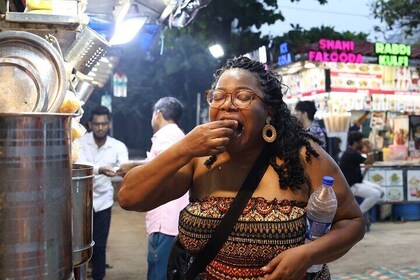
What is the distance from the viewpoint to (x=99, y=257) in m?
5.88

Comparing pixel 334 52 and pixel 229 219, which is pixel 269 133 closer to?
pixel 229 219

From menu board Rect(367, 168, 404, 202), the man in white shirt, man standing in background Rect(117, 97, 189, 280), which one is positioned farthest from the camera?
menu board Rect(367, 168, 404, 202)

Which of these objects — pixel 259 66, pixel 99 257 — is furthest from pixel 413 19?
pixel 259 66

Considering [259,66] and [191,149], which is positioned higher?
[259,66]

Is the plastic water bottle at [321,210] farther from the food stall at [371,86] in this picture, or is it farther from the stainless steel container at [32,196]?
the food stall at [371,86]

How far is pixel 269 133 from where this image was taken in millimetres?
2271

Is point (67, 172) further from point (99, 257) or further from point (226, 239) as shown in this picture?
point (99, 257)

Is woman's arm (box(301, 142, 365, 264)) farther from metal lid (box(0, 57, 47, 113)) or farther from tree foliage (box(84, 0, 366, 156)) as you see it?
tree foliage (box(84, 0, 366, 156))

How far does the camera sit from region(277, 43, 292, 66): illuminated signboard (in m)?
12.2

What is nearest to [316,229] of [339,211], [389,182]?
[339,211]

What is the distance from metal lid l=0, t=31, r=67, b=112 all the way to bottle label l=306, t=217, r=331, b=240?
3.81 ft

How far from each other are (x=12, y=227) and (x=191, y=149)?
2.58 ft

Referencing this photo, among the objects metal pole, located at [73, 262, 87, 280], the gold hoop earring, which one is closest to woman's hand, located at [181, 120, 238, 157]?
the gold hoop earring

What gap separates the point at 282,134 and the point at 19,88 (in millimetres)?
1150
